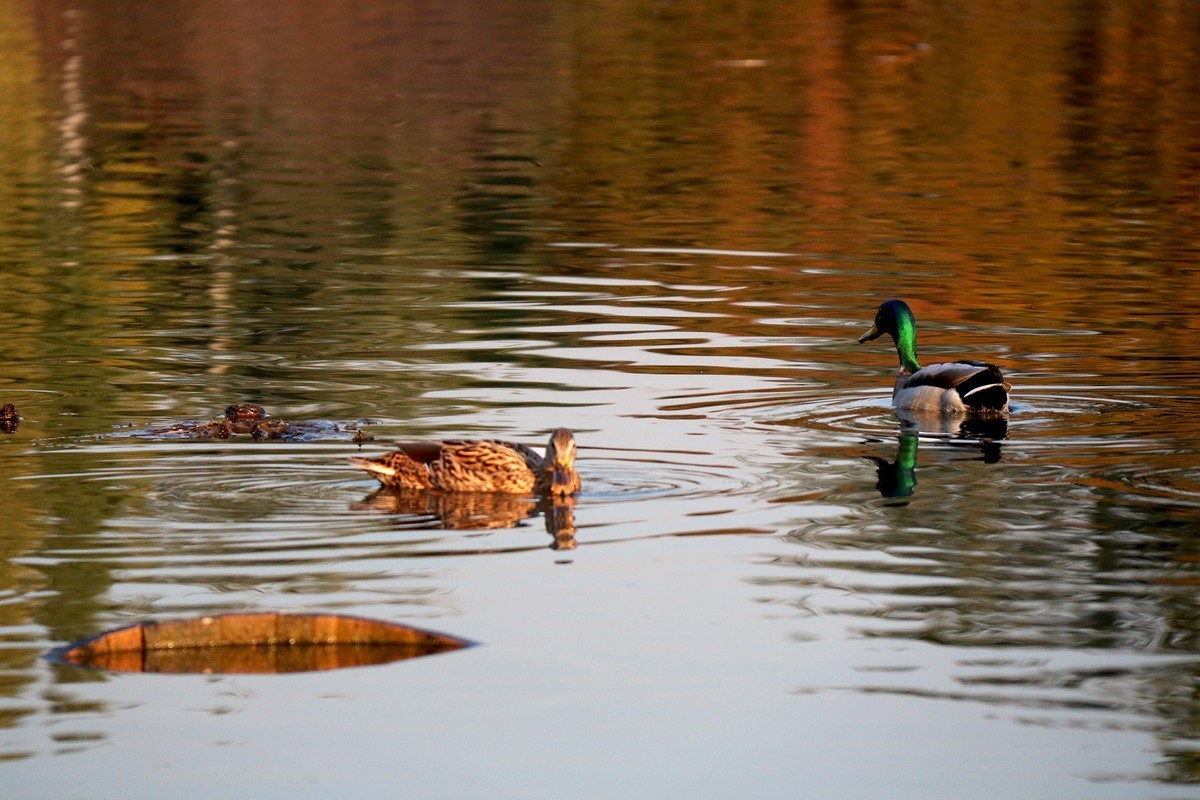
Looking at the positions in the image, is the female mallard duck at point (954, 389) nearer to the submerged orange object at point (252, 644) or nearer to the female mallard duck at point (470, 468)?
the female mallard duck at point (470, 468)

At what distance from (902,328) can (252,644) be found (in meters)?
A: 9.06

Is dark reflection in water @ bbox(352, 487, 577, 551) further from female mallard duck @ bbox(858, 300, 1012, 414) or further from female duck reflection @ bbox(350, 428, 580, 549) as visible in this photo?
female mallard duck @ bbox(858, 300, 1012, 414)

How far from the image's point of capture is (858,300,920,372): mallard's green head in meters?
17.3

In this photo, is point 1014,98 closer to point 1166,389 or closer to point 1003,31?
point 1003,31

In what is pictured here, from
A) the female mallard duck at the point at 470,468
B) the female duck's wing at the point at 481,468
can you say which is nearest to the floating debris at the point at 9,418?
the female mallard duck at the point at 470,468

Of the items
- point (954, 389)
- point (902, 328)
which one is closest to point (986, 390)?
point (954, 389)

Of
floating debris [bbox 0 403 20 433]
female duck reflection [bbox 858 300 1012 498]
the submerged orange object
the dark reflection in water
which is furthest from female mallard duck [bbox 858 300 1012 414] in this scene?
the submerged orange object

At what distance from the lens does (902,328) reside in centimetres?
1745

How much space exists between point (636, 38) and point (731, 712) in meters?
53.9

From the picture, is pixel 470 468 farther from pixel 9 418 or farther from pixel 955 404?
pixel 955 404

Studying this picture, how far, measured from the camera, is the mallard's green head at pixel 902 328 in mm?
17328

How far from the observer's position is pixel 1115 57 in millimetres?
52062

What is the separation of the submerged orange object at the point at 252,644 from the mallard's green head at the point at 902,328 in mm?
8470

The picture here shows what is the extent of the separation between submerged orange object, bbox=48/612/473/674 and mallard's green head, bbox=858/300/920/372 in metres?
8.47
